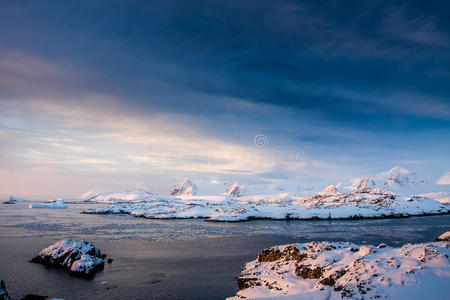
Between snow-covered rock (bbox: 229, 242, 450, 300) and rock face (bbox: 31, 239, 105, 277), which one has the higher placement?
snow-covered rock (bbox: 229, 242, 450, 300)

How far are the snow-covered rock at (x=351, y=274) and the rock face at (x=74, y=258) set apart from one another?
11.3m

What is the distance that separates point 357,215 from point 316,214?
1292 centimetres

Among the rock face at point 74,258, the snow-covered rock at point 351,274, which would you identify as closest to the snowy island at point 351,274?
the snow-covered rock at point 351,274

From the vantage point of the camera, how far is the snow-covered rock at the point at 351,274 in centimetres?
1023

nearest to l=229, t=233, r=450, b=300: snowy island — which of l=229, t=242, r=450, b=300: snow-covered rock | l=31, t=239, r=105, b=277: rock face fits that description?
l=229, t=242, r=450, b=300: snow-covered rock

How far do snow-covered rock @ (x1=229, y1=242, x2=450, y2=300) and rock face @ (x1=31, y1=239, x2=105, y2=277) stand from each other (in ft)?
36.9

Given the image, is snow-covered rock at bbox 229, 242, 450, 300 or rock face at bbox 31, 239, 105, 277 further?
rock face at bbox 31, 239, 105, 277

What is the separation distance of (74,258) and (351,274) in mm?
19527

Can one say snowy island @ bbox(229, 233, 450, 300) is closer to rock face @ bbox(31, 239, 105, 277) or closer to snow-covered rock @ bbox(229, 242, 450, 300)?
snow-covered rock @ bbox(229, 242, 450, 300)

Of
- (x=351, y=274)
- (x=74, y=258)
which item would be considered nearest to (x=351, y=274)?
(x=351, y=274)

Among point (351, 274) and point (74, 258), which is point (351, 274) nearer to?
point (351, 274)

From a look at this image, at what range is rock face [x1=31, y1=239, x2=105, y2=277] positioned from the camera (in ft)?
66.1

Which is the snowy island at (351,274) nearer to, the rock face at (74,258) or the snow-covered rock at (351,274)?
the snow-covered rock at (351,274)

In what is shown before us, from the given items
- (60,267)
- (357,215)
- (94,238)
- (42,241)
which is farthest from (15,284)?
(357,215)
